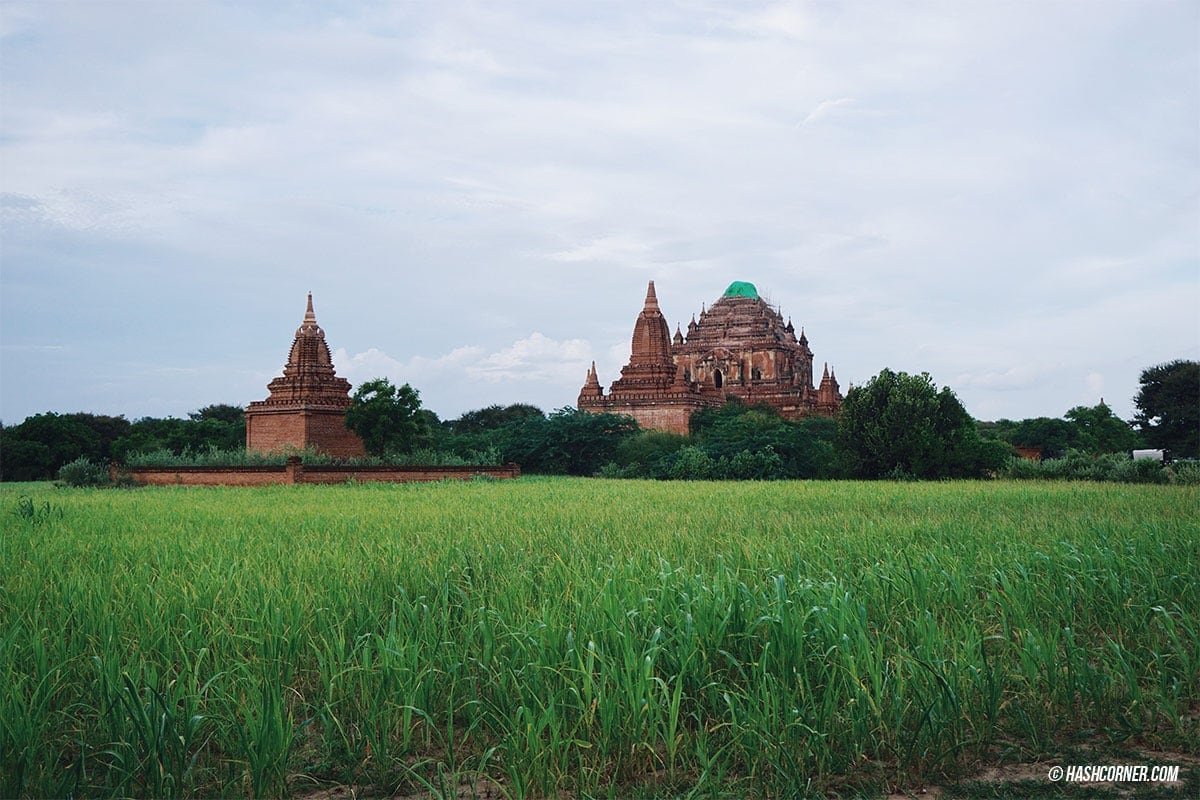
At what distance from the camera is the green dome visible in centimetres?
5232

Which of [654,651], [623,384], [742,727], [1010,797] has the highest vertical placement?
[623,384]

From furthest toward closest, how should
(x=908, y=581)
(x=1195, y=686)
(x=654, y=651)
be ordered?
(x=908, y=581) < (x=1195, y=686) < (x=654, y=651)

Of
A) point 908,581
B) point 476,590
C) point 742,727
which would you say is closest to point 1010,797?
point 742,727

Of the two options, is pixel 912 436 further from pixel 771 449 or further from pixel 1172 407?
pixel 1172 407

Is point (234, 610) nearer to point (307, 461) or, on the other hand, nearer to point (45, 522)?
point (45, 522)

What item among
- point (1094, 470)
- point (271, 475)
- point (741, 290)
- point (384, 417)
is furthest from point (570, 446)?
point (741, 290)

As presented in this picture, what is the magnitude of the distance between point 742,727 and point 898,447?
68.8 feet

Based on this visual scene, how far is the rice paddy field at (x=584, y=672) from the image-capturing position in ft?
11.8

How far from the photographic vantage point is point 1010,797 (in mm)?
3520

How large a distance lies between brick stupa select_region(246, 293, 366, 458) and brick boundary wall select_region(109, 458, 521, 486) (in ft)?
18.4

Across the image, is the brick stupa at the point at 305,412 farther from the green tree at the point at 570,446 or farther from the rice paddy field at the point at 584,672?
the rice paddy field at the point at 584,672

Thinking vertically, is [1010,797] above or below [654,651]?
below

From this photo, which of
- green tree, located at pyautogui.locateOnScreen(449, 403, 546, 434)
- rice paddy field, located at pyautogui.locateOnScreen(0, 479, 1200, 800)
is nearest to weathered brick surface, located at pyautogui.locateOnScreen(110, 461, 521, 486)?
rice paddy field, located at pyautogui.locateOnScreen(0, 479, 1200, 800)

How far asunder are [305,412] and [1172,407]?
33709 mm
